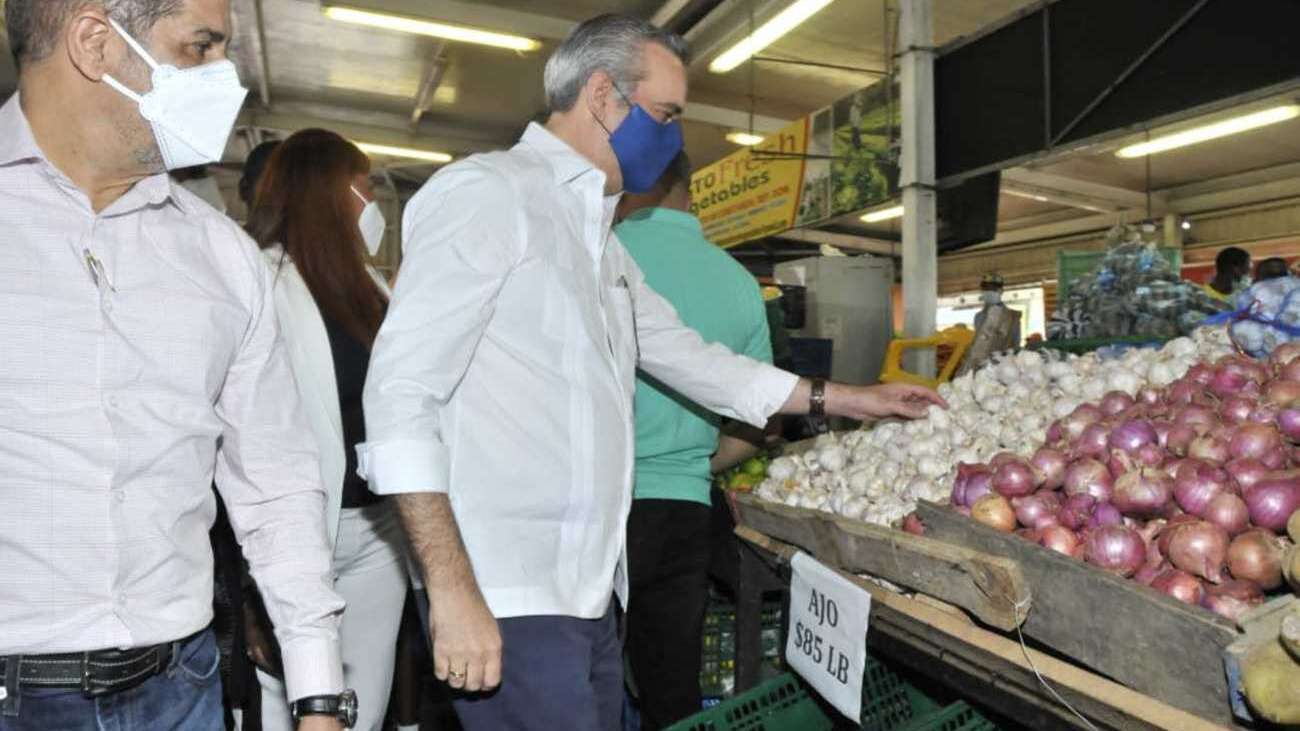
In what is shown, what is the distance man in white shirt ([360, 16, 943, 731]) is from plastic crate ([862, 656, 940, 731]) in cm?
111

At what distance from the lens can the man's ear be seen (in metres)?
1.29

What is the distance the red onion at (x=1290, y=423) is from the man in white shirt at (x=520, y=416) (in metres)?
1.38

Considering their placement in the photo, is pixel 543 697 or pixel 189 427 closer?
pixel 189 427

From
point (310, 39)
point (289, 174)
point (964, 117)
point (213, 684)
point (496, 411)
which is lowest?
point (213, 684)

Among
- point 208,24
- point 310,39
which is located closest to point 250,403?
point 208,24

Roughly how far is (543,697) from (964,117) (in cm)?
515

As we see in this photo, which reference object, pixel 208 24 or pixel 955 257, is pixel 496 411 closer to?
pixel 208 24

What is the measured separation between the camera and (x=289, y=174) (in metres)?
2.47

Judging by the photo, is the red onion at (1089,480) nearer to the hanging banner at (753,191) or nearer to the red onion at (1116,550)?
the red onion at (1116,550)

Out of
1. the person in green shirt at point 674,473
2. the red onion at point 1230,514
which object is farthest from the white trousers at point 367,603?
the red onion at point 1230,514

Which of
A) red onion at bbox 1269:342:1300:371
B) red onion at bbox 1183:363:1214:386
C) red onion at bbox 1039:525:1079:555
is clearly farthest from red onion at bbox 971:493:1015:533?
red onion at bbox 1269:342:1300:371

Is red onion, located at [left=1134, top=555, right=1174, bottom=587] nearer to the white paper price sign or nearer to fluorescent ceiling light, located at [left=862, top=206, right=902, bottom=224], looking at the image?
the white paper price sign

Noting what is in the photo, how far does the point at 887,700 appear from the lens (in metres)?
2.80

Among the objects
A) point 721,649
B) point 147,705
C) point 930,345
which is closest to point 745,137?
point 930,345
